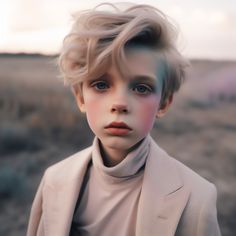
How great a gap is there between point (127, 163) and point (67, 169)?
0.17 meters

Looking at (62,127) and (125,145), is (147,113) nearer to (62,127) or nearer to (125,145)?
(125,145)

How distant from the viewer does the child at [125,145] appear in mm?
702

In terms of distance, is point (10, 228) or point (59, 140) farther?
point (59, 140)

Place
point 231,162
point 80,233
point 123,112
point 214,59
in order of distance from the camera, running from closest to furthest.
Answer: point 123,112 < point 80,233 < point 214,59 < point 231,162

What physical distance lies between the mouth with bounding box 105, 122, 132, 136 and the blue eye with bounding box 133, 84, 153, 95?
0.07 meters

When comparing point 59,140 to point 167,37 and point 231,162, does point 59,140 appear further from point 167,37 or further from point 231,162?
point 167,37

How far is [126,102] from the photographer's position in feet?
2.28

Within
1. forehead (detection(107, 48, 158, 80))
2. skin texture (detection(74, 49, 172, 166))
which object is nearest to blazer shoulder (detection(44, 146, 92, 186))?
skin texture (detection(74, 49, 172, 166))

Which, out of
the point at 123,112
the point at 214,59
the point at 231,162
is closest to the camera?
the point at 123,112

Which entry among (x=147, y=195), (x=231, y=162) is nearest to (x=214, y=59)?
(x=231, y=162)

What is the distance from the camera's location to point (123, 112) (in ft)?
2.29

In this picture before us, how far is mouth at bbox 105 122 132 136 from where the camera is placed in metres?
0.70

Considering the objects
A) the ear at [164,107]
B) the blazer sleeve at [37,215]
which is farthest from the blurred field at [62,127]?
the ear at [164,107]

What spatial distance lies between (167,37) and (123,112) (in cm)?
17
